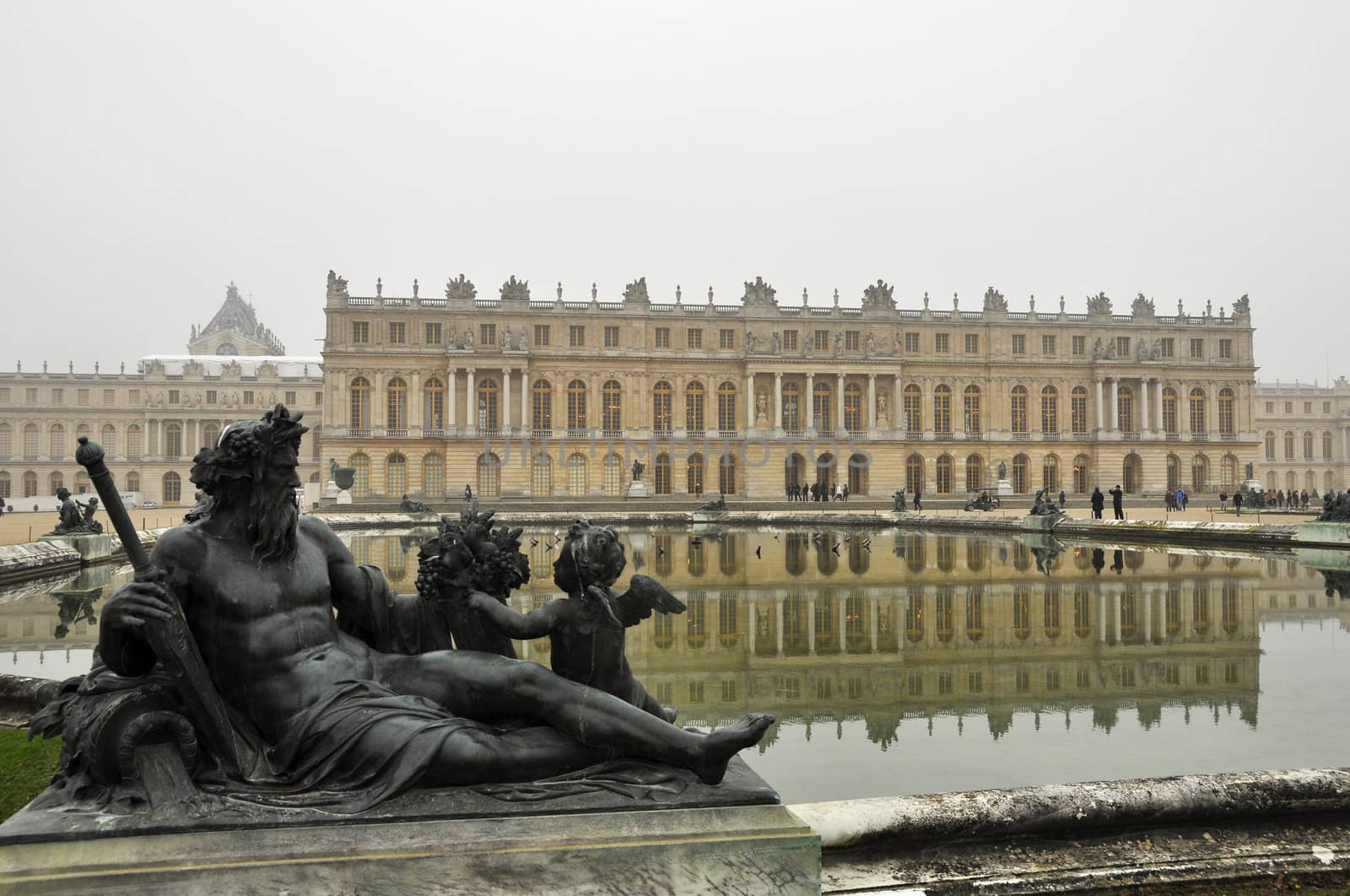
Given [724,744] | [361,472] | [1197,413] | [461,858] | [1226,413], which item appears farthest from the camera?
[1226,413]

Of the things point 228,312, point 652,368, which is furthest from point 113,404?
point 652,368

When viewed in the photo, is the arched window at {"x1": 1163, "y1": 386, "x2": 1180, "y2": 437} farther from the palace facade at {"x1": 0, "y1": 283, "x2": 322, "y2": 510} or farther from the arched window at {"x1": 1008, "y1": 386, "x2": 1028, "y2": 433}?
the palace facade at {"x1": 0, "y1": 283, "x2": 322, "y2": 510}

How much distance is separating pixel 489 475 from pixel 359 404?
9032 millimetres

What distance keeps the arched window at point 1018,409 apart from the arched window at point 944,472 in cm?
507

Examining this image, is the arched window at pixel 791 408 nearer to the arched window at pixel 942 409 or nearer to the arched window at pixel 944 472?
the arched window at pixel 942 409

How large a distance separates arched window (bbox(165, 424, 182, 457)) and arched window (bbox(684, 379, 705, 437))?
48108 mm

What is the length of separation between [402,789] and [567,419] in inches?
2145

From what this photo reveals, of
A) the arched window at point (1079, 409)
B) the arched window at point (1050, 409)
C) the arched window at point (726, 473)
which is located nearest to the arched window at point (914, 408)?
the arched window at point (1050, 409)

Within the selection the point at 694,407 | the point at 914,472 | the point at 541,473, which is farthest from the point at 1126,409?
the point at 541,473

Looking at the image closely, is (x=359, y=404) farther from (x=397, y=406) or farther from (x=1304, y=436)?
(x=1304, y=436)

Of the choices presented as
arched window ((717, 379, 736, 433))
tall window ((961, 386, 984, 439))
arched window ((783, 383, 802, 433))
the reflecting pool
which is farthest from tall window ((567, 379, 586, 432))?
the reflecting pool

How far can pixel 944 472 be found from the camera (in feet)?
201

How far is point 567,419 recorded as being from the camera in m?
57.1

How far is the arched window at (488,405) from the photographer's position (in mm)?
Result: 56000
